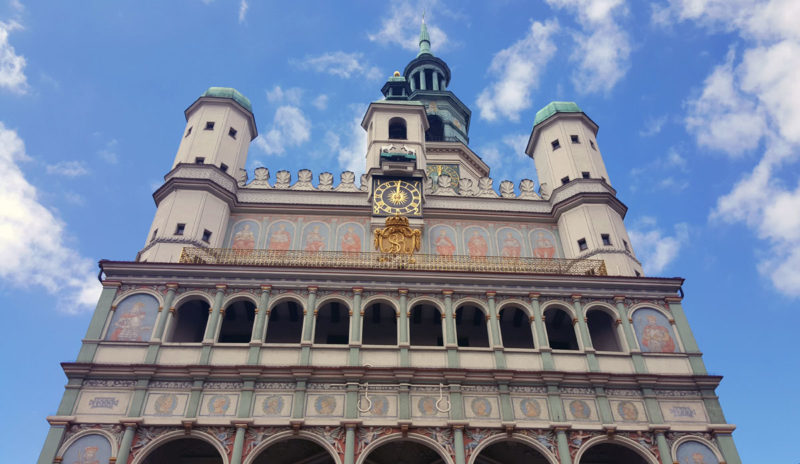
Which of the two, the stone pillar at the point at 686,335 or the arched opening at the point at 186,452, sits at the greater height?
the stone pillar at the point at 686,335

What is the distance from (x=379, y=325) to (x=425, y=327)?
182cm

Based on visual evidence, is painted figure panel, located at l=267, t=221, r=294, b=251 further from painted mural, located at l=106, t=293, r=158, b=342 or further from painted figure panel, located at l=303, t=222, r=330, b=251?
painted mural, located at l=106, t=293, r=158, b=342

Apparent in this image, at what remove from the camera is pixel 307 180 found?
29.8 m

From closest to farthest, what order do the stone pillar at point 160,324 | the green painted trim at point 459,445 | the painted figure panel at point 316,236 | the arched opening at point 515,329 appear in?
the green painted trim at point 459,445, the stone pillar at point 160,324, the arched opening at point 515,329, the painted figure panel at point 316,236

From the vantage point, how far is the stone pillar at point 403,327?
2100 centimetres

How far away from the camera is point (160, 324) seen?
21531 mm

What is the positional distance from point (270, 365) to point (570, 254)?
14.0 m

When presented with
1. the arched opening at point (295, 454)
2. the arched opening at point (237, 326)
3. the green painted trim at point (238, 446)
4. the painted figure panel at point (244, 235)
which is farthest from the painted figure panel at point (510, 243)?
the green painted trim at point (238, 446)

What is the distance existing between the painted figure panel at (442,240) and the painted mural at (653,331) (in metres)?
8.18

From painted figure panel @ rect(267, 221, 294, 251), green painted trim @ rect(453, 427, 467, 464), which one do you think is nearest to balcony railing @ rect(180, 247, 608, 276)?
painted figure panel @ rect(267, 221, 294, 251)

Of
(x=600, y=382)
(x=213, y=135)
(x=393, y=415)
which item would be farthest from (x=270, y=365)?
(x=213, y=135)

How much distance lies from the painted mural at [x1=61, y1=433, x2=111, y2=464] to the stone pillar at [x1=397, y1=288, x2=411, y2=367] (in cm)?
952

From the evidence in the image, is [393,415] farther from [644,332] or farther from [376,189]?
[376,189]

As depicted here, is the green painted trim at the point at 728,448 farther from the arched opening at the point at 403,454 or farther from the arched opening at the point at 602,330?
the arched opening at the point at 403,454
